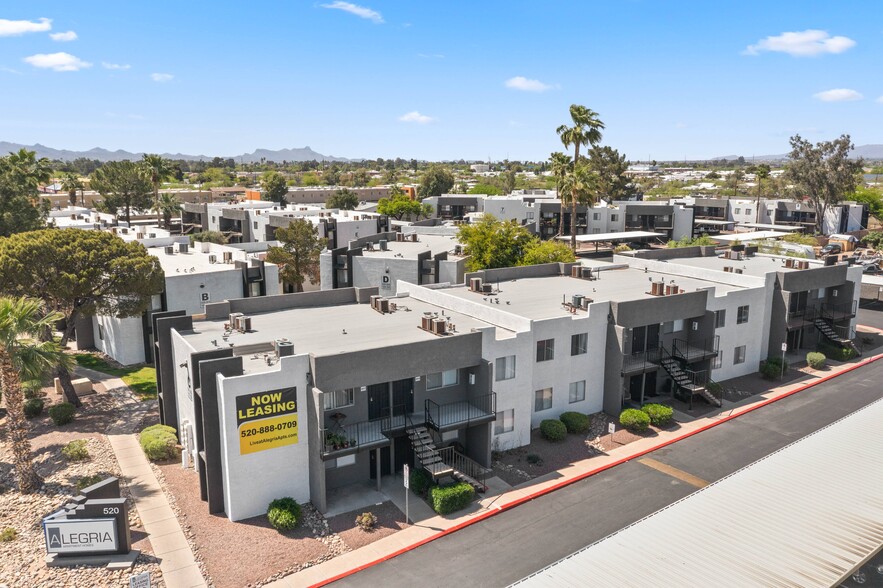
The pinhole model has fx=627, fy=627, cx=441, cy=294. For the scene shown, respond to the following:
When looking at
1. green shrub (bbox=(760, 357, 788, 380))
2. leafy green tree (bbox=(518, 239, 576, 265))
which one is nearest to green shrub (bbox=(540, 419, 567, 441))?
green shrub (bbox=(760, 357, 788, 380))

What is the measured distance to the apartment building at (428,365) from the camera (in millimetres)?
25078

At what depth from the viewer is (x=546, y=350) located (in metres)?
33.1

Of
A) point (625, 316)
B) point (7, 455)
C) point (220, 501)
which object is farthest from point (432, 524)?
point (7, 455)

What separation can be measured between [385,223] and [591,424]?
55.8 metres

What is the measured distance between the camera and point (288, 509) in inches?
967

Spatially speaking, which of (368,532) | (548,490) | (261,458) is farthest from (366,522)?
(548,490)

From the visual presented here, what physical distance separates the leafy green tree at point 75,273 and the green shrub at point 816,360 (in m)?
45.0

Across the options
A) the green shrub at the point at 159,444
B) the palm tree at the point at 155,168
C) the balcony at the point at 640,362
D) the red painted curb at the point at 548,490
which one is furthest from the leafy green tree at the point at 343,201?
the red painted curb at the point at 548,490

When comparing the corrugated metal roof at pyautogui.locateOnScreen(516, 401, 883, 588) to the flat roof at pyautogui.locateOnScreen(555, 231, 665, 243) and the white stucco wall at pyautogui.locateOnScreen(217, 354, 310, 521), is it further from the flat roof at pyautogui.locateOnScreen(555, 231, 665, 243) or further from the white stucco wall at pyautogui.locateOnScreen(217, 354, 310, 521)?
the flat roof at pyautogui.locateOnScreen(555, 231, 665, 243)

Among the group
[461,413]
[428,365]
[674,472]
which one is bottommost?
[674,472]

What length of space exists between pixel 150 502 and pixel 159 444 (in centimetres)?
386

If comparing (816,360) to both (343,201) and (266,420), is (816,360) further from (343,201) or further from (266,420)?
(343,201)

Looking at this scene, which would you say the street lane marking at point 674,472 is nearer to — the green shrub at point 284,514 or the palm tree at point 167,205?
the green shrub at point 284,514

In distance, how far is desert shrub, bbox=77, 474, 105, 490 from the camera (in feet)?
89.9
